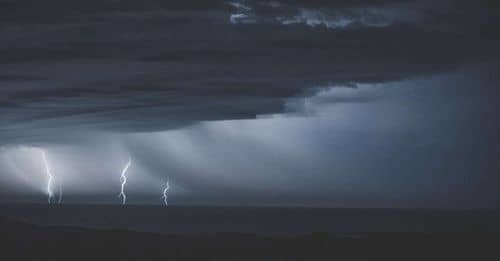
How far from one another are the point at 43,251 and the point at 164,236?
947 cm

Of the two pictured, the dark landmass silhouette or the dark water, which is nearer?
the dark landmass silhouette

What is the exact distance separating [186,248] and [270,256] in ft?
12.7

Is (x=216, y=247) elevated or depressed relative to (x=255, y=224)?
depressed

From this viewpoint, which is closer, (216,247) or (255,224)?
(216,247)

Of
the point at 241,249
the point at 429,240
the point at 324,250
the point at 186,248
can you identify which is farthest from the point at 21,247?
the point at 429,240

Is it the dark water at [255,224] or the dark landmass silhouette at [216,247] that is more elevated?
the dark water at [255,224]

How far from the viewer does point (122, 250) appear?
2642 cm

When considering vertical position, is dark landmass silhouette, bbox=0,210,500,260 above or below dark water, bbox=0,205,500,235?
below

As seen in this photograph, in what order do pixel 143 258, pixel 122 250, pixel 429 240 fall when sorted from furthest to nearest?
1. pixel 429 240
2. pixel 122 250
3. pixel 143 258

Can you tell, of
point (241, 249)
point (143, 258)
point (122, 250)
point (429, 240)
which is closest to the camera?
point (143, 258)

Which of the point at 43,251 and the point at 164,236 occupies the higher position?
the point at 164,236

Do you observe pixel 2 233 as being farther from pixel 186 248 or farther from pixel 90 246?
pixel 186 248

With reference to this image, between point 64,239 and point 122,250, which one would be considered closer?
point 122,250

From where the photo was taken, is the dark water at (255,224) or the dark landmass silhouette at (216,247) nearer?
the dark landmass silhouette at (216,247)
